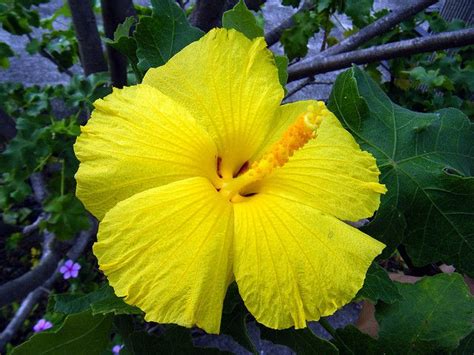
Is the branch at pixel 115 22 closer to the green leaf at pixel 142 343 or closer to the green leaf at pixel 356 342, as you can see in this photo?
the green leaf at pixel 142 343

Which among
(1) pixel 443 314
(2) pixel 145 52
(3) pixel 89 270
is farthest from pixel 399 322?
(3) pixel 89 270

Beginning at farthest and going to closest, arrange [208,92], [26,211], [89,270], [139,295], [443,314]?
1. [26,211]
2. [89,270]
3. [443,314]
4. [208,92]
5. [139,295]

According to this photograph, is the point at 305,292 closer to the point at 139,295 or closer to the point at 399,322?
the point at 139,295

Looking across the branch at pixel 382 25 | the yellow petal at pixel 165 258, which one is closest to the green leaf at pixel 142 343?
the yellow petal at pixel 165 258

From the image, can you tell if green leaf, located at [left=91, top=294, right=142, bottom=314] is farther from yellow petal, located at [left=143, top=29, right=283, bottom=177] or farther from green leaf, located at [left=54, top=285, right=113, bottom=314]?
yellow petal, located at [left=143, top=29, right=283, bottom=177]

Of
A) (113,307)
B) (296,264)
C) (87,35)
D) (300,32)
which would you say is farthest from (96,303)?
(300,32)

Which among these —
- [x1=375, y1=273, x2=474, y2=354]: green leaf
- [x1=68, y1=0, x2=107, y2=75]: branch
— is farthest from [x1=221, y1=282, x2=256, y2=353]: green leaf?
[x1=68, y1=0, x2=107, y2=75]: branch
